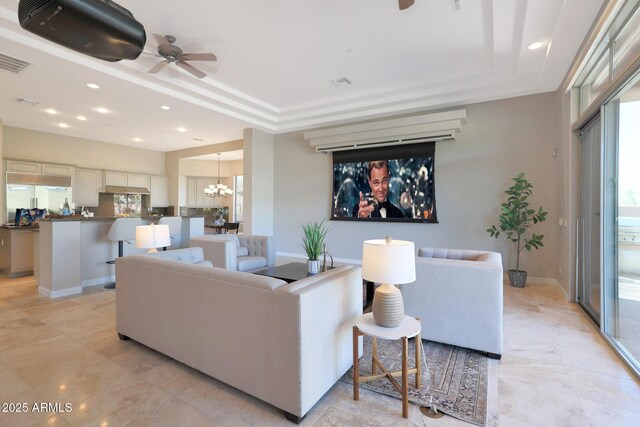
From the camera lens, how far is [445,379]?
86.4 inches

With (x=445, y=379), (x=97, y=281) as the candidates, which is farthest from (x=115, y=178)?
(x=445, y=379)

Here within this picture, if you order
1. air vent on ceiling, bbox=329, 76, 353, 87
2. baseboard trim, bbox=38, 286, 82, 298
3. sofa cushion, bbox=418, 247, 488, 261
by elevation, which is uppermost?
air vent on ceiling, bbox=329, 76, 353, 87

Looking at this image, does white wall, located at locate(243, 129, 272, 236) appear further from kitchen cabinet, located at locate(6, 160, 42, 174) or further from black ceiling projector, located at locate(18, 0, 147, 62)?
black ceiling projector, located at locate(18, 0, 147, 62)

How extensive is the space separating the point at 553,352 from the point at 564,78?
3.76 m

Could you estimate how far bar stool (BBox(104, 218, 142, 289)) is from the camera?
4.58 m

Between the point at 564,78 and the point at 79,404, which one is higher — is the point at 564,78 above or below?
above

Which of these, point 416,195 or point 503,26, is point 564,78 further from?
point 416,195

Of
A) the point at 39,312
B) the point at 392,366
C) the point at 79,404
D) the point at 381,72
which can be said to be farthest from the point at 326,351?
the point at 381,72

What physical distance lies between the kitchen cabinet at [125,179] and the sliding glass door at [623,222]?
1004 cm

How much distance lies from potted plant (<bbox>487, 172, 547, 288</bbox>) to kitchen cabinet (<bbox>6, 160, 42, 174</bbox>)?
951 centimetres

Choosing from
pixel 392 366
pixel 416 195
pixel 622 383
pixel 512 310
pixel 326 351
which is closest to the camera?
pixel 326 351

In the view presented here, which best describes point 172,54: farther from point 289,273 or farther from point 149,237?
point 289,273

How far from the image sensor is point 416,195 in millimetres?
5777

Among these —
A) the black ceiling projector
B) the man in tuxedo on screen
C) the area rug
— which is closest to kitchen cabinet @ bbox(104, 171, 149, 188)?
the man in tuxedo on screen
